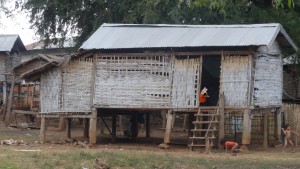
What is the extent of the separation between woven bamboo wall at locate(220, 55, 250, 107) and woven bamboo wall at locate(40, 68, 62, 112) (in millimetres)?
6369

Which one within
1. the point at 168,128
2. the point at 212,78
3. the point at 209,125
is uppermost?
the point at 212,78

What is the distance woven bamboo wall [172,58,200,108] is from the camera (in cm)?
1983

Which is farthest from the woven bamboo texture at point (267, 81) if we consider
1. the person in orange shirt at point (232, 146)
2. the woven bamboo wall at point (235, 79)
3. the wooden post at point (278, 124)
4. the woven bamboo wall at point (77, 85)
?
the woven bamboo wall at point (77, 85)

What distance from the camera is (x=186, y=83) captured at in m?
19.9

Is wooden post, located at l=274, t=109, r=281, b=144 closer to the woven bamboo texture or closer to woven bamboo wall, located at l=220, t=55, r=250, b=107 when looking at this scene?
the woven bamboo texture

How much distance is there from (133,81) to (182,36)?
8.06ft

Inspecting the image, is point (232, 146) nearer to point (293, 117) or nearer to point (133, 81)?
point (133, 81)

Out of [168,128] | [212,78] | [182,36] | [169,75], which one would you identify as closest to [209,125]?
[168,128]

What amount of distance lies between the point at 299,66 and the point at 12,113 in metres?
15.8

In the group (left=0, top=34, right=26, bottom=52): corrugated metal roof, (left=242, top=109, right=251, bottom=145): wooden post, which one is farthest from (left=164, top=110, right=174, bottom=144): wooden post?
(left=0, top=34, right=26, bottom=52): corrugated metal roof

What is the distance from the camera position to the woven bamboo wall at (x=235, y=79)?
19406 mm

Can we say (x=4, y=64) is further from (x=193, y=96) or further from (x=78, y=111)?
(x=193, y=96)

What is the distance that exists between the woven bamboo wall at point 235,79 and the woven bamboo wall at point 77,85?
501cm

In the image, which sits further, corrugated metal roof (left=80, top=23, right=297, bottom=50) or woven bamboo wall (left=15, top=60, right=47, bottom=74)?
woven bamboo wall (left=15, top=60, right=47, bottom=74)
